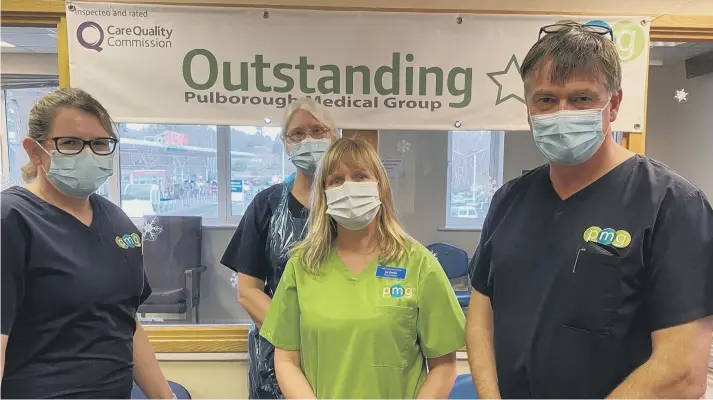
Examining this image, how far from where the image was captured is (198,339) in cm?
233

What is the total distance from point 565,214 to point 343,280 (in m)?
0.56

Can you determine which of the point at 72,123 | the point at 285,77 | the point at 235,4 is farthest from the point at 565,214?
the point at 235,4

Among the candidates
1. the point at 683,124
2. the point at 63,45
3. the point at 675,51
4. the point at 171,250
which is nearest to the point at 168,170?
the point at 171,250

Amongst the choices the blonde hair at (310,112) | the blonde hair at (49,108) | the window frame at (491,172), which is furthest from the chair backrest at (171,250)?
the window frame at (491,172)

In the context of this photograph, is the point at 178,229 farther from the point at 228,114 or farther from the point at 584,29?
the point at 584,29

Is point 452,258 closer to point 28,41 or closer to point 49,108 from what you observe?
point 49,108

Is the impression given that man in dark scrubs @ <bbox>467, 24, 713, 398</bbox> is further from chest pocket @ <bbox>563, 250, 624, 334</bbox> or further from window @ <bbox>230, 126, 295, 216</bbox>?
window @ <bbox>230, 126, 295, 216</bbox>

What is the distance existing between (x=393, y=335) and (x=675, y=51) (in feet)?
8.18

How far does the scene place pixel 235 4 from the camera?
83.0 inches

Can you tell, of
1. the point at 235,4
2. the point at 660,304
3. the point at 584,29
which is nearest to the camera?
the point at 660,304

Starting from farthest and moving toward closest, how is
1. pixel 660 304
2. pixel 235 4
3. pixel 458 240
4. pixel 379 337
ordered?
pixel 458 240, pixel 235 4, pixel 379 337, pixel 660 304

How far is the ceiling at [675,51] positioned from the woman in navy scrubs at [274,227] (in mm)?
1845

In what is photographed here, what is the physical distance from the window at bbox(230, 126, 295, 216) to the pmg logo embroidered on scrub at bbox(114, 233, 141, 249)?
1.65 metres

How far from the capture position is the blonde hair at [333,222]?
128 cm
